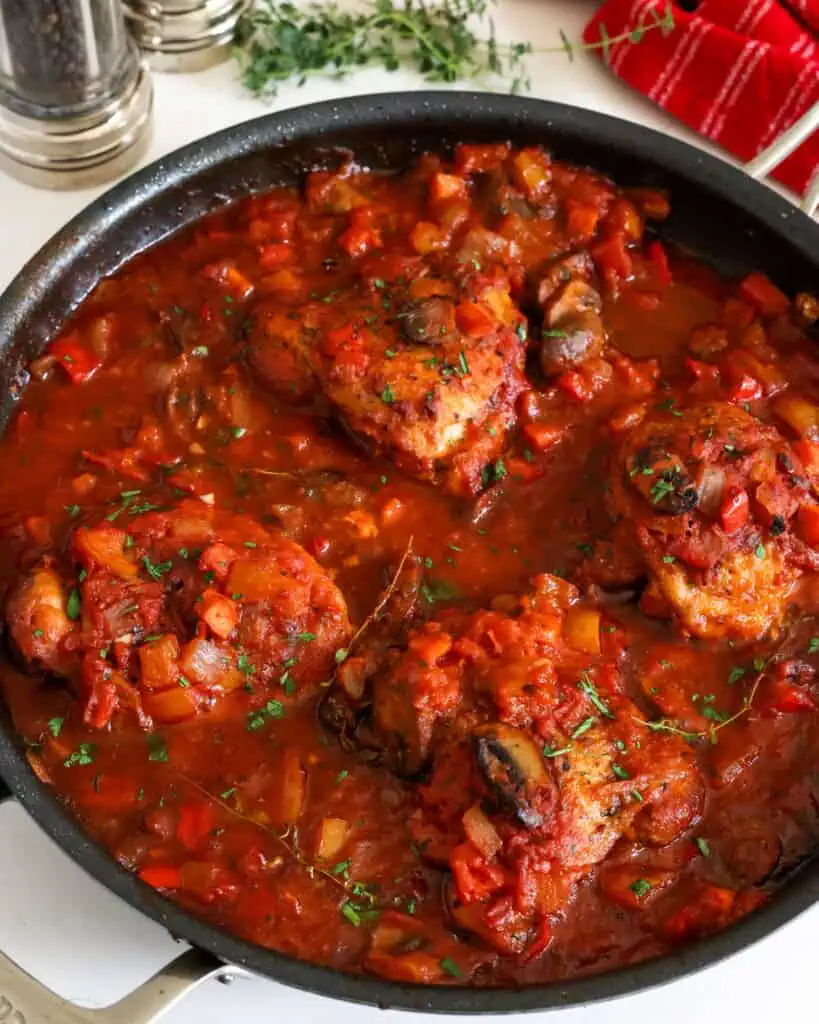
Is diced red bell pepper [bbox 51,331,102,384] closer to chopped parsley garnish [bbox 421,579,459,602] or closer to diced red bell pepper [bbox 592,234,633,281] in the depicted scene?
chopped parsley garnish [bbox 421,579,459,602]

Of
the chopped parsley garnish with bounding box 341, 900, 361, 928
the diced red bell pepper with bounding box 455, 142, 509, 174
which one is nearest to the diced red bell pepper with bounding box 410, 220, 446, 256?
the diced red bell pepper with bounding box 455, 142, 509, 174

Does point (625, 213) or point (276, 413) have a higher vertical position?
point (625, 213)

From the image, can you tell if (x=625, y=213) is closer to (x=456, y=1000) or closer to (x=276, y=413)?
(x=276, y=413)

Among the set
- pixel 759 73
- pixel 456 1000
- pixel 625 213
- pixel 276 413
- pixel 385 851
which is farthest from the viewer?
pixel 759 73

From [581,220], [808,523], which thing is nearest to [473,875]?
[808,523]

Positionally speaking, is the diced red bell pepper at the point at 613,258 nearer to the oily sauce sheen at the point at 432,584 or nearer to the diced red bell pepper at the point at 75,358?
the oily sauce sheen at the point at 432,584

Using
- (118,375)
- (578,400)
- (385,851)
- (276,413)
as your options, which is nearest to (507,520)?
(578,400)

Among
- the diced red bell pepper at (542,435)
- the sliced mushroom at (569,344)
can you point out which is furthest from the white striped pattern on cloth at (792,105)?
the diced red bell pepper at (542,435)
